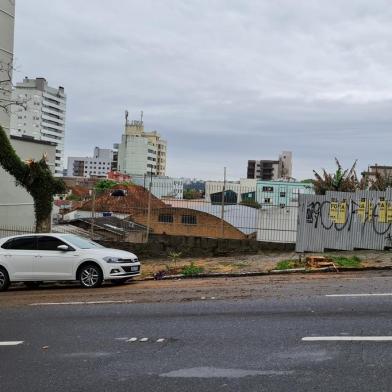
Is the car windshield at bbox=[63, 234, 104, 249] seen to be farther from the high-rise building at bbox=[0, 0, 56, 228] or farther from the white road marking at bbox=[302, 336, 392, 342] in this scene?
the high-rise building at bbox=[0, 0, 56, 228]

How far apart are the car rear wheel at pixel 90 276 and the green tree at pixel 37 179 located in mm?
8047

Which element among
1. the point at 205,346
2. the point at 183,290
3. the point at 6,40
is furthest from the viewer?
the point at 6,40

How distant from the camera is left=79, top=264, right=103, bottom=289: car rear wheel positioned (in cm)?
1501

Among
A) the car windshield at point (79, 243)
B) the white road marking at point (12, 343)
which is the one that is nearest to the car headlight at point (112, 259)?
the car windshield at point (79, 243)

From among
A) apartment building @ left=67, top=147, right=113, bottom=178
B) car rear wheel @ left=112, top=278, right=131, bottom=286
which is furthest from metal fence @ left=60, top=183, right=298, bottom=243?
apartment building @ left=67, top=147, right=113, bottom=178

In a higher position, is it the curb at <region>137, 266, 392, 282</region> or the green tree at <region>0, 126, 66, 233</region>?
the green tree at <region>0, 126, 66, 233</region>

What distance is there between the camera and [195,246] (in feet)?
74.3

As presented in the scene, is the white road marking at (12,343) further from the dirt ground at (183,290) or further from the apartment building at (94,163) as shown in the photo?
the apartment building at (94,163)

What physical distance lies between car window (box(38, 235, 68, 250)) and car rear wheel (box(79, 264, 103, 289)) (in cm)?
100

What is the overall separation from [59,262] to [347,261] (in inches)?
321

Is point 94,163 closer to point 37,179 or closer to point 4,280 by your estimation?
point 37,179

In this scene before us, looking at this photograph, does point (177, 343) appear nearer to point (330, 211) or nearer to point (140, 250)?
point (330, 211)

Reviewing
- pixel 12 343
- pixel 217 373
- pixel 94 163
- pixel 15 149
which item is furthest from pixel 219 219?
pixel 94 163

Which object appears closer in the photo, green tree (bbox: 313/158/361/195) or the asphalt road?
the asphalt road
